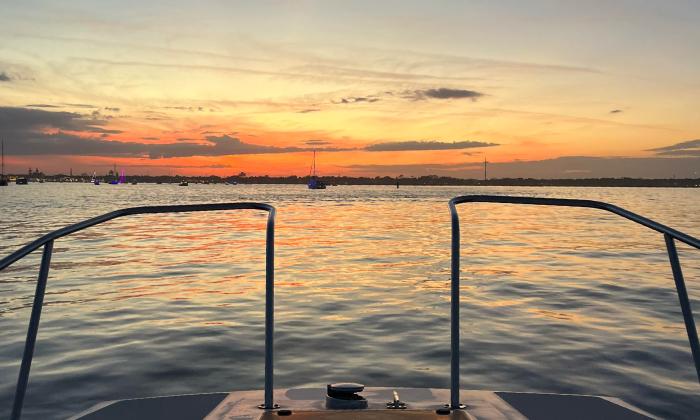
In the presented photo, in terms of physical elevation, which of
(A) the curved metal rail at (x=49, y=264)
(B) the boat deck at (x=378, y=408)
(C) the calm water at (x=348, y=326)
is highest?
(A) the curved metal rail at (x=49, y=264)

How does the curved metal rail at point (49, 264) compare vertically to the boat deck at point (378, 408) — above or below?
above

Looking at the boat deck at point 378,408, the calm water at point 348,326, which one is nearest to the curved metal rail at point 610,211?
the boat deck at point 378,408

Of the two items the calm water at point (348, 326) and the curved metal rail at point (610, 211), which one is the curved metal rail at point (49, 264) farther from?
the calm water at point (348, 326)

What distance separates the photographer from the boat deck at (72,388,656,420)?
10.3 ft

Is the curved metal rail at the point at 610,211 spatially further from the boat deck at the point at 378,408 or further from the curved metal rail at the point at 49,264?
the curved metal rail at the point at 49,264

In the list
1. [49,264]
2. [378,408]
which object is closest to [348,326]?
[378,408]

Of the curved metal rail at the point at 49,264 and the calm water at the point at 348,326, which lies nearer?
the curved metal rail at the point at 49,264

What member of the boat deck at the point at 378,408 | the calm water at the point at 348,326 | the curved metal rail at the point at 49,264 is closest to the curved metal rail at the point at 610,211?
the boat deck at the point at 378,408

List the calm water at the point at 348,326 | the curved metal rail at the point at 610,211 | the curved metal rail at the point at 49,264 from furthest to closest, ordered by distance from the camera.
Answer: the calm water at the point at 348,326
the curved metal rail at the point at 610,211
the curved metal rail at the point at 49,264

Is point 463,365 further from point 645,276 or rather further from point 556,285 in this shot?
point 645,276

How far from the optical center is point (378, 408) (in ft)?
10.6

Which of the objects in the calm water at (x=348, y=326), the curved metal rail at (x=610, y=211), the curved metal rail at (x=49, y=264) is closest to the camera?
the curved metal rail at (x=49, y=264)

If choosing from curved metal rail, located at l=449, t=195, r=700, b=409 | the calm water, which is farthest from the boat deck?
the calm water

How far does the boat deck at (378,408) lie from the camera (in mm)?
3139
